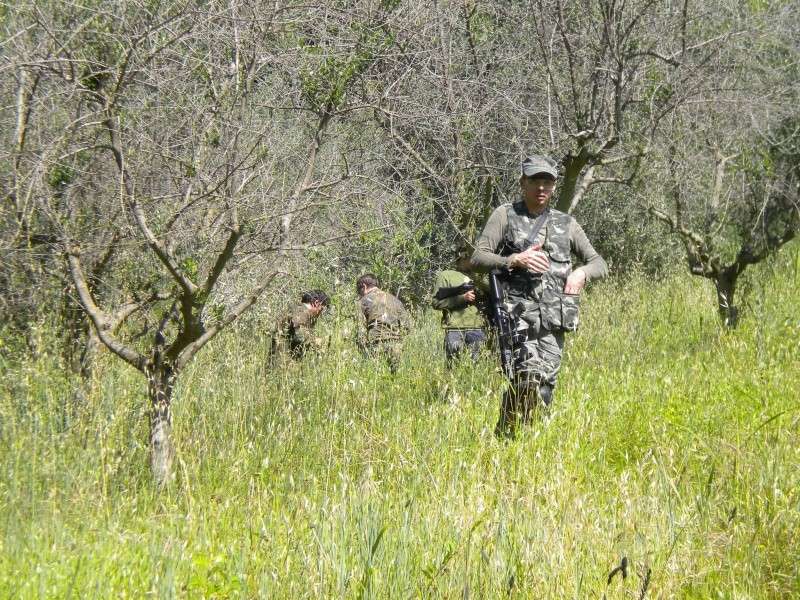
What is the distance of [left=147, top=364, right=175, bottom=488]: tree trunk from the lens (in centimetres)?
461

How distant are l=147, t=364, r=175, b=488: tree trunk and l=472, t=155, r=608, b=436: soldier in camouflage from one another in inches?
66.5

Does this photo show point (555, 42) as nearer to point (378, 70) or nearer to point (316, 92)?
point (378, 70)

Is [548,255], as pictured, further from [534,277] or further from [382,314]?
[382,314]

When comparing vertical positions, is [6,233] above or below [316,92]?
below

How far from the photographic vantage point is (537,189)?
16.9 feet

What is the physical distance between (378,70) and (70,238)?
2273mm

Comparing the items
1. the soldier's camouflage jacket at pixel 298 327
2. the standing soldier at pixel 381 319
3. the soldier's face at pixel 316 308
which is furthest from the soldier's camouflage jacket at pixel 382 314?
the soldier's camouflage jacket at pixel 298 327

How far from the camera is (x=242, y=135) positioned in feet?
16.2

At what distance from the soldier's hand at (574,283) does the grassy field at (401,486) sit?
2.32 feet

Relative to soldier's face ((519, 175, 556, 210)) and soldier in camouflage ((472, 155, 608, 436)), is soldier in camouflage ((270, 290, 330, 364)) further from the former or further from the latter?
soldier's face ((519, 175, 556, 210))

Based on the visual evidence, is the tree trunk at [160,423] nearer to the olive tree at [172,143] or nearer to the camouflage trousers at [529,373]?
the olive tree at [172,143]

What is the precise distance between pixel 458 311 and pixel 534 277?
10.6 feet

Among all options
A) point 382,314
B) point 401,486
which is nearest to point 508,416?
point 401,486

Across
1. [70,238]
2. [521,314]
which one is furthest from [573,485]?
[70,238]
